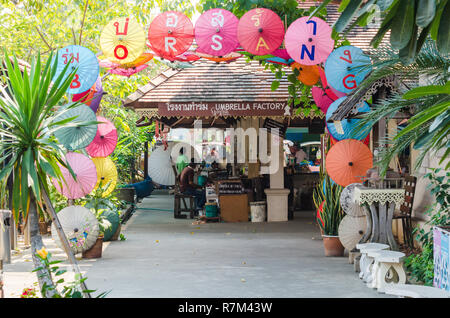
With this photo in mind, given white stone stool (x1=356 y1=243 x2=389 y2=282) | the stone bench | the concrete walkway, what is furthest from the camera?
white stone stool (x1=356 y1=243 x2=389 y2=282)

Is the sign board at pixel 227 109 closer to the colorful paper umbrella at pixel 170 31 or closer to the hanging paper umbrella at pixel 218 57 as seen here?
the hanging paper umbrella at pixel 218 57

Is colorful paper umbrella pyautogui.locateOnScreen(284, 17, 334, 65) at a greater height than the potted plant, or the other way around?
colorful paper umbrella pyautogui.locateOnScreen(284, 17, 334, 65)

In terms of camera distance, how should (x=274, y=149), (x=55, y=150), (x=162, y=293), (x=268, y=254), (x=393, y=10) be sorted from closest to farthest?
(x=393, y=10) → (x=55, y=150) → (x=162, y=293) → (x=268, y=254) → (x=274, y=149)

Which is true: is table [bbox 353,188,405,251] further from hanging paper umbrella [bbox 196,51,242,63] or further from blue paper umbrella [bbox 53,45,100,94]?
blue paper umbrella [bbox 53,45,100,94]

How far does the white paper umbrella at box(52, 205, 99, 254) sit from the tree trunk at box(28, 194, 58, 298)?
3.61 metres

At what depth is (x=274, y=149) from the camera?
15.3 meters

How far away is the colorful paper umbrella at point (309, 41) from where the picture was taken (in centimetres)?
912

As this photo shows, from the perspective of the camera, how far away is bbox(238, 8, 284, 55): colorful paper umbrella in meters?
9.30

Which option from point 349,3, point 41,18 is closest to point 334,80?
point 349,3

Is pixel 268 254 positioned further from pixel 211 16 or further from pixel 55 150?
pixel 55 150

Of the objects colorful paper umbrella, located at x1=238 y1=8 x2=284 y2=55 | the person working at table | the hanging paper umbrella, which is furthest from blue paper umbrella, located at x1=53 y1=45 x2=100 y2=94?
the person working at table

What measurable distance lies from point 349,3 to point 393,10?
0.79 feet

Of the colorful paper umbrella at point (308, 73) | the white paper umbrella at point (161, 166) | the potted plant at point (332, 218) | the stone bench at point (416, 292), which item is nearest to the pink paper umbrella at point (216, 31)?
the colorful paper umbrella at point (308, 73)

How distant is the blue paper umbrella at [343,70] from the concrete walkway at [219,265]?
107 inches
